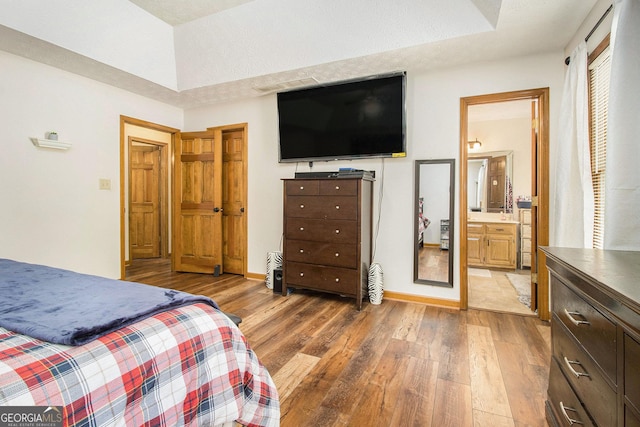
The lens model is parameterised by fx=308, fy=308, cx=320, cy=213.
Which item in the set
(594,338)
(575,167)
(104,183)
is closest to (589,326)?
(594,338)

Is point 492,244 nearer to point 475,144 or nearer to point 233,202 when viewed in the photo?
point 475,144

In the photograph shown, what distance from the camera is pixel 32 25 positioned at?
2.45 m

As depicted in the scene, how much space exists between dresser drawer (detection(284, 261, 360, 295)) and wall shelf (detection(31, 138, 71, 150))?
98.9 inches

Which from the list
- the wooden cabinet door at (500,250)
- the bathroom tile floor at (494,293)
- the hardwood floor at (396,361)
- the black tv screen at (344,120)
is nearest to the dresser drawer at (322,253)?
the hardwood floor at (396,361)

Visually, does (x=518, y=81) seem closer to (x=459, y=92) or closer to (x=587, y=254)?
(x=459, y=92)

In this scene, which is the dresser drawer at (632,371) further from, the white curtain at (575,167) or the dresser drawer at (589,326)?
the white curtain at (575,167)

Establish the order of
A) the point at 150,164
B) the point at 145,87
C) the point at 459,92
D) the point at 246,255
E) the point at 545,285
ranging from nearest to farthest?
the point at 545,285
the point at 459,92
the point at 145,87
the point at 246,255
the point at 150,164

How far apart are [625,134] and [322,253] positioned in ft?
7.70

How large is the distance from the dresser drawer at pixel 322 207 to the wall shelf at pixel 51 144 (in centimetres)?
228

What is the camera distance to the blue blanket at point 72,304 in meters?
0.85

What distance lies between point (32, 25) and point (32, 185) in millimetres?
1384

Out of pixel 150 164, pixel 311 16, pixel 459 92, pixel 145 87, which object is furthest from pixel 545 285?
pixel 150 164

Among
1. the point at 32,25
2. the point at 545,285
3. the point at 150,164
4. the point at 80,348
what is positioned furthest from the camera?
the point at 150,164

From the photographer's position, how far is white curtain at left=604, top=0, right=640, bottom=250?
1.46m
